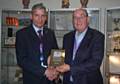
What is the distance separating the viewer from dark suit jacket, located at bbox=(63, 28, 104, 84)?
3246 mm

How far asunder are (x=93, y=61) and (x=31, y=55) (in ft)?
2.15

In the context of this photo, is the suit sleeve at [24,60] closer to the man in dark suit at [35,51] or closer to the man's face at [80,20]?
the man in dark suit at [35,51]

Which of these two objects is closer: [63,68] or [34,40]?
[63,68]

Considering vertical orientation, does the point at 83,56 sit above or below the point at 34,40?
below

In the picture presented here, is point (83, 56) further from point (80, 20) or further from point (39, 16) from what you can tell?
point (39, 16)

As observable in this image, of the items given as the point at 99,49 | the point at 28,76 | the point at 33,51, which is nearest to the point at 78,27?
the point at 99,49

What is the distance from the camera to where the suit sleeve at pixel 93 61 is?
3232mm

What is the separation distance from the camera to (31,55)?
3383mm

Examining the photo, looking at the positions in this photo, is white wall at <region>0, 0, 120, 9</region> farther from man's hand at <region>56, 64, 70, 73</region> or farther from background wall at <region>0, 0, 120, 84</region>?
man's hand at <region>56, 64, 70, 73</region>

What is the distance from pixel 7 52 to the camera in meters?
5.87

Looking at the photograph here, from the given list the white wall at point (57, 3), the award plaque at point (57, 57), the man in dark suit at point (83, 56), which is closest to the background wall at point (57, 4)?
the white wall at point (57, 3)

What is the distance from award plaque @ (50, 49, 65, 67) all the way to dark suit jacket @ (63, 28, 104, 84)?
7 cm

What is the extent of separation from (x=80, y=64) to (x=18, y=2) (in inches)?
127

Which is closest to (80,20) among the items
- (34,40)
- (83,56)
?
(83,56)
